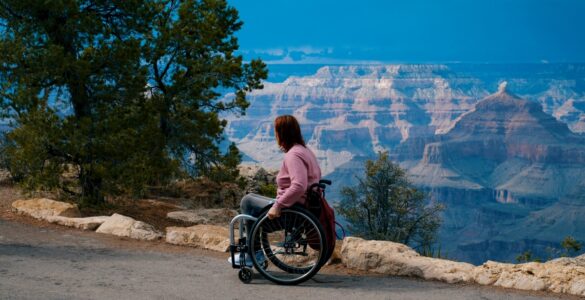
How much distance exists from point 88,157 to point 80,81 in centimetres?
159

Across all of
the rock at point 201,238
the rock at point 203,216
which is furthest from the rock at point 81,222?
the rock at point 203,216

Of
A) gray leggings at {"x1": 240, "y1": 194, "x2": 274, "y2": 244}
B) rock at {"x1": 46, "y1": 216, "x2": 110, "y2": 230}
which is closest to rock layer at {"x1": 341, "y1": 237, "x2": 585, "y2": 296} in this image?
gray leggings at {"x1": 240, "y1": 194, "x2": 274, "y2": 244}

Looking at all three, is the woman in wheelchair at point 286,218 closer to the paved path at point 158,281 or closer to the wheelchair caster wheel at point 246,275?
the wheelchair caster wheel at point 246,275

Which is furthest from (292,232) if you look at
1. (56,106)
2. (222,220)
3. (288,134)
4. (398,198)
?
(398,198)

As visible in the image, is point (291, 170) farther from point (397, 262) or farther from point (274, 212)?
point (397, 262)

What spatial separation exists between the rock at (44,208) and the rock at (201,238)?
10.6ft

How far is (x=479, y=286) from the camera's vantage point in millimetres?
7504

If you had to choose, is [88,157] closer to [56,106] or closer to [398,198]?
[56,106]

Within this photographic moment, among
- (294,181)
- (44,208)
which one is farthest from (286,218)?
(44,208)

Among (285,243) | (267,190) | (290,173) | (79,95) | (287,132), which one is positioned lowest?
(285,243)

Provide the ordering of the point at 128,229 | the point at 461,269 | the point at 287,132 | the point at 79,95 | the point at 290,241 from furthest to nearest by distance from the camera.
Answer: the point at 79,95 < the point at 128,229 < the point at 461,269 < the point at 290,241 < the point at 287,132

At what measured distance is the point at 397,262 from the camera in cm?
813

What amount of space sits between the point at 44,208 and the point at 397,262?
7673 millimetres

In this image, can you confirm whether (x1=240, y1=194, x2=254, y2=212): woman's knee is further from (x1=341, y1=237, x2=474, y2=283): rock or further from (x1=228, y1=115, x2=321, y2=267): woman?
(x1=341, y1=237, x2=474, y2=283): rock
